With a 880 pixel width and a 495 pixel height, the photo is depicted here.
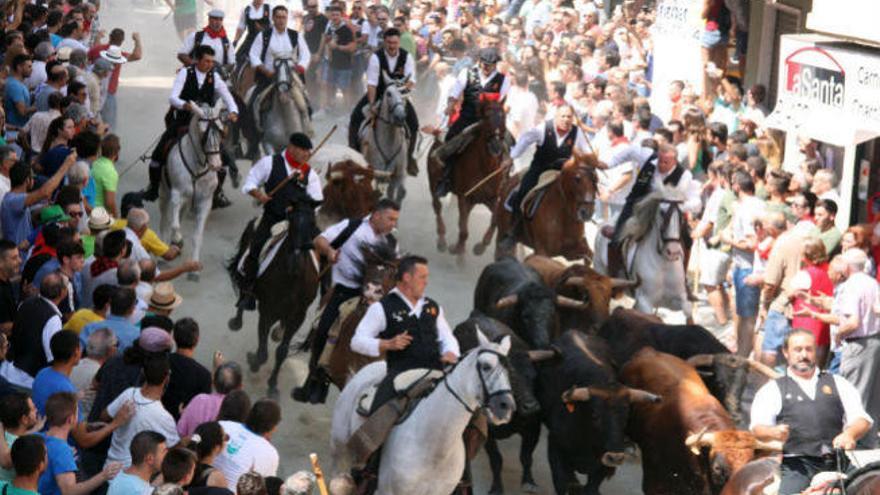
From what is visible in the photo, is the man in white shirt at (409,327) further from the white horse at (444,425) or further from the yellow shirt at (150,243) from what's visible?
the yellow shirt at (150,243)

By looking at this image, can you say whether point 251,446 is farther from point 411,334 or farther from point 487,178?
point 487,178

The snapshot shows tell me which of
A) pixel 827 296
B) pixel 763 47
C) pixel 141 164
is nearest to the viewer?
pixel 827 296

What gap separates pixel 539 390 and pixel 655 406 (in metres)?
1.16

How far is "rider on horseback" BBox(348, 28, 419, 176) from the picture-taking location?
20.3 m

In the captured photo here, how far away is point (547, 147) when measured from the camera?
56.6 feet

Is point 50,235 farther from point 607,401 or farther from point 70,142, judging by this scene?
point 607,401

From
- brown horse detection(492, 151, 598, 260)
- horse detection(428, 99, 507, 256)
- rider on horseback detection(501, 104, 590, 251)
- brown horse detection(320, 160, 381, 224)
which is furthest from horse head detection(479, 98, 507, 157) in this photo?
brown horse detection(320, 160, 381, 224)

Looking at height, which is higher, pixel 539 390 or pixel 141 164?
pixel 539 390

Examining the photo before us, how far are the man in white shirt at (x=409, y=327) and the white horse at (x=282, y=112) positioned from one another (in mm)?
9893

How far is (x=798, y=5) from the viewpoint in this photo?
1986 cm

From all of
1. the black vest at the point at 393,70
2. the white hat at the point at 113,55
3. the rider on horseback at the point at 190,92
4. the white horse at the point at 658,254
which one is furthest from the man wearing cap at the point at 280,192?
the white hat at the point at 113,55

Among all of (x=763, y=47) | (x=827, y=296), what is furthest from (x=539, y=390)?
(x=763, y=47)

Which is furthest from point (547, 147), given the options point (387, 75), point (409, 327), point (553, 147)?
point (409, 327)

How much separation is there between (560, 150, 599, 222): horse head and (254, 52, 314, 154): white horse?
5.36 meters
